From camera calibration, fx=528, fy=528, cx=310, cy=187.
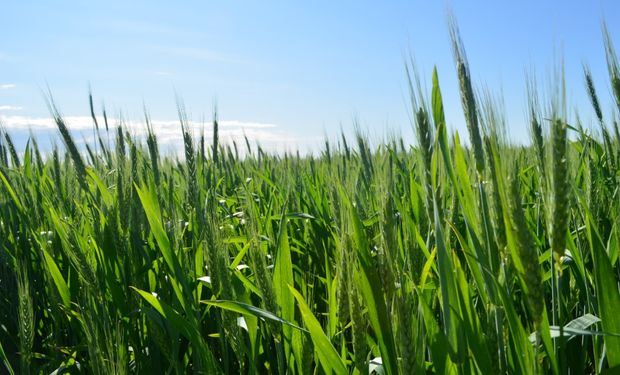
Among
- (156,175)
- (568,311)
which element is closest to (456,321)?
(568,311)

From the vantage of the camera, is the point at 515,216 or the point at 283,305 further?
the point at 283,305

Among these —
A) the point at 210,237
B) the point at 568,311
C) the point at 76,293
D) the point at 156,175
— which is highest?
the point at 156,175

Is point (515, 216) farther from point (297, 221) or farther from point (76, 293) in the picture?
point (297, 221)

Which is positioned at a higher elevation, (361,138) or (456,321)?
(361,138)

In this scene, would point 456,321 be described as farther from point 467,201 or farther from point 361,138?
point 361,138

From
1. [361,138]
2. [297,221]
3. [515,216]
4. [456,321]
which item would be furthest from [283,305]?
[361,138]

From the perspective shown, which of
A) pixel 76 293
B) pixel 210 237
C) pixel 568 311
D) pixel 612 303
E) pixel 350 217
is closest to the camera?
pixel 612 303

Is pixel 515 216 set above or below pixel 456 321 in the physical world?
above

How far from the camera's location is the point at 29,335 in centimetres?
121

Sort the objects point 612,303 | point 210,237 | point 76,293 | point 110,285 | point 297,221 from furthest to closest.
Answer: point 297,221
point 76,293
point 110,285
point 210,237
point 612,303

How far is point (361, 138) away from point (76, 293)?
1.38 meters

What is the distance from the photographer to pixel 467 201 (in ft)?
3.11

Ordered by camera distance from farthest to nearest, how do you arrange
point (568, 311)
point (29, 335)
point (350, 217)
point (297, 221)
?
point (297, 221) → point (568, 311) → point (29, 335) → point (350, 217)

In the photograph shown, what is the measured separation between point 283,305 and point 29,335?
1.96 feet
